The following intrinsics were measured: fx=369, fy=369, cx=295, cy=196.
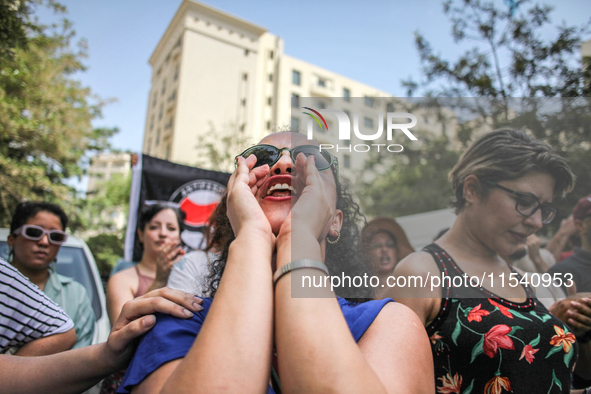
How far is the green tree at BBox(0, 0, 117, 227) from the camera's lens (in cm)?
867

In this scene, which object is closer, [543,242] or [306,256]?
[306,256]

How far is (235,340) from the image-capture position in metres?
0.84

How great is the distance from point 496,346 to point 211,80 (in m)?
28.1

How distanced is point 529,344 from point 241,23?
1229 inches

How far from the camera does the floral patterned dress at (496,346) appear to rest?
1.38 meters

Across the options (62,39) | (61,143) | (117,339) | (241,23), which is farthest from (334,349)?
(241,23)

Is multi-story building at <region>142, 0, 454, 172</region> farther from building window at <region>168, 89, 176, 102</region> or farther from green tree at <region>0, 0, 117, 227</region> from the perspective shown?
green tree at <region>0, 0, 117, 227</region>

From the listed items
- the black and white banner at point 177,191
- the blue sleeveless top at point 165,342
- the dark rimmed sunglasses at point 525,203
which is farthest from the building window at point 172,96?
the blue sleeveless top at point 165,342

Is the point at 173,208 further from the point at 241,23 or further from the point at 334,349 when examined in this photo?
the point at 241,23

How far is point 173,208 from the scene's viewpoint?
10.6 ft

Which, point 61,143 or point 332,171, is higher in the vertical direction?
point 61,143

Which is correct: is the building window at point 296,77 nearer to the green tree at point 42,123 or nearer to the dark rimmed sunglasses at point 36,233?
the green tree at point 42,123

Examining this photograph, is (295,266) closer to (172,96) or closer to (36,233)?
(36,233)

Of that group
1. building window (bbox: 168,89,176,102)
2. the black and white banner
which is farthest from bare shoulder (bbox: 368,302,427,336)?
building window (bbox: 168,89,176,102)
